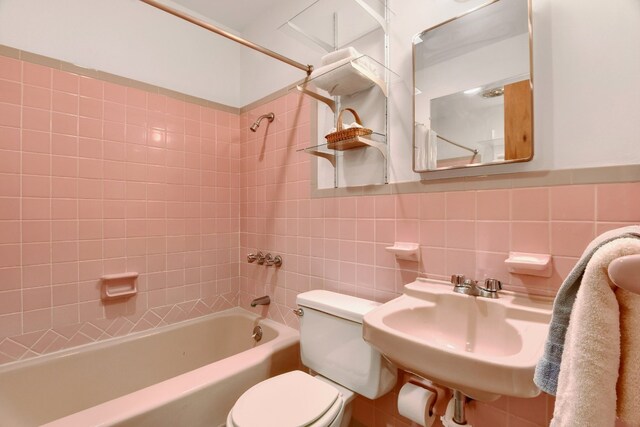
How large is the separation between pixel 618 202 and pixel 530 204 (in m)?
0.21

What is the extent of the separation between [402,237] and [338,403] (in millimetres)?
699

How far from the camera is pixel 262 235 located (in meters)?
2.05

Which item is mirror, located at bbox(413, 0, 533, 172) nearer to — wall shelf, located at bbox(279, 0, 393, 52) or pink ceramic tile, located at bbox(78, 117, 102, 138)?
wall shelf, located at bbox(279, 0, 393, 52)

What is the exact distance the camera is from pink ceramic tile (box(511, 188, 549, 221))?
974 millimetres

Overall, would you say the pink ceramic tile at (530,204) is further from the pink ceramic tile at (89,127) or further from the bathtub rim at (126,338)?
the pink ceramic tile at (89,127)

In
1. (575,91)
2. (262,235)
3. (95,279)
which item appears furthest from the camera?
(262,235)

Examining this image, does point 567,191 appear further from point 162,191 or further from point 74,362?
point 74,362

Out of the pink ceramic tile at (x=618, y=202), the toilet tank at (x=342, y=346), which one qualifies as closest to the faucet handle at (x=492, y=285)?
the pink ceramic tile at (x=618, y=202)

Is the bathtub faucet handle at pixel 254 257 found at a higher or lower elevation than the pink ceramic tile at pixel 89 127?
lower

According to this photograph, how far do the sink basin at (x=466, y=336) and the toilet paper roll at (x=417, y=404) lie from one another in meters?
0.19

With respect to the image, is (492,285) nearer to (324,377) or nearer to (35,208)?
(324,377)

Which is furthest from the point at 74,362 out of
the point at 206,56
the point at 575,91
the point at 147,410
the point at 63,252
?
the point at 575,91

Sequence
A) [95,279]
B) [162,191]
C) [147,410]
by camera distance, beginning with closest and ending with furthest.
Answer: [147,410]
[95,279]
[162,191]

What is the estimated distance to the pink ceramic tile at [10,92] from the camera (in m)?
1.39
